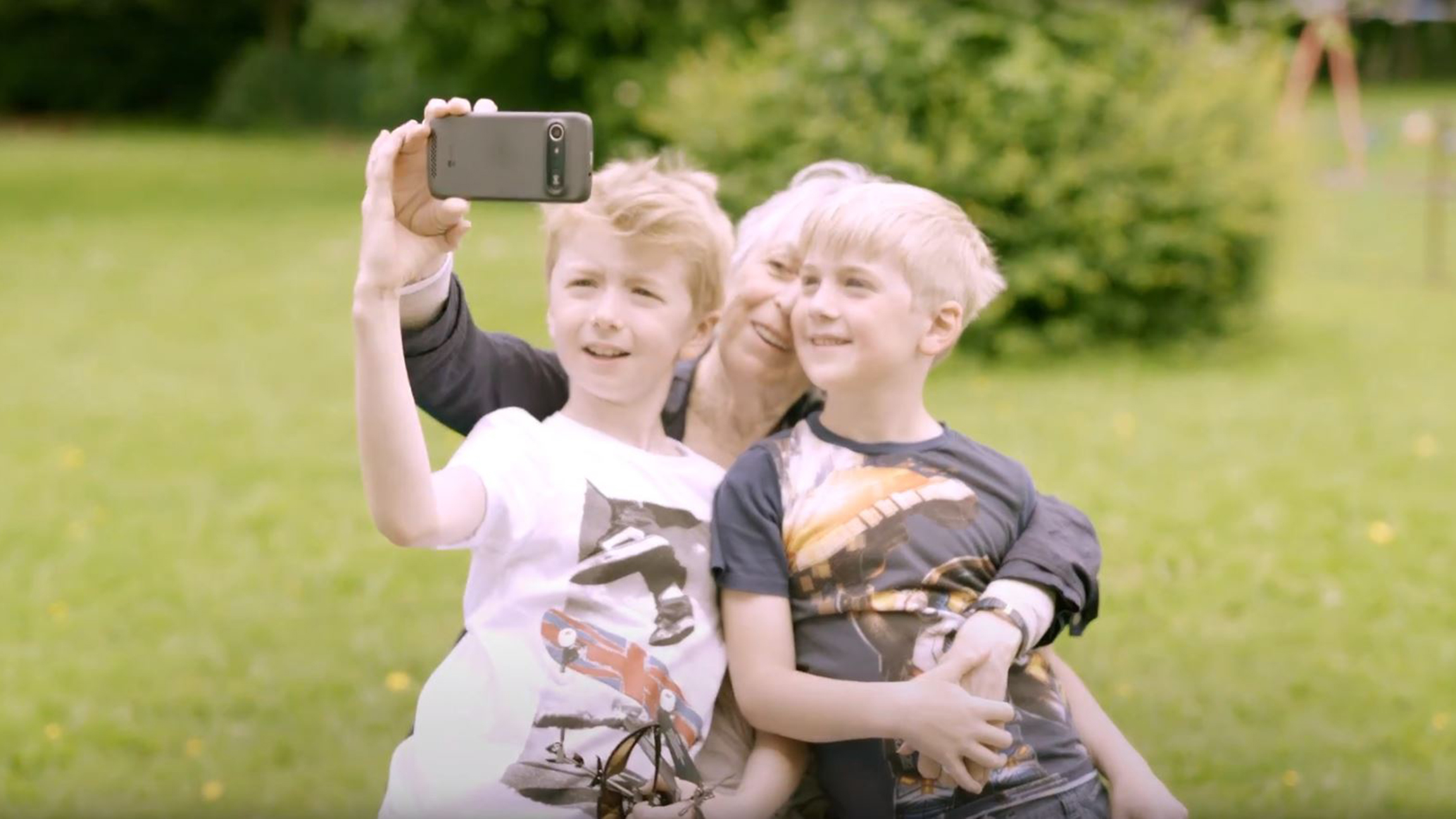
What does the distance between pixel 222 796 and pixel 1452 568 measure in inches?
165

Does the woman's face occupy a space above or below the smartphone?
below

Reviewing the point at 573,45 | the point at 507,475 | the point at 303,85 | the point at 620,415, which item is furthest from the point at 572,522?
the point at 303,85

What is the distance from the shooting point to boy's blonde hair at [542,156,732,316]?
2385 millimetres

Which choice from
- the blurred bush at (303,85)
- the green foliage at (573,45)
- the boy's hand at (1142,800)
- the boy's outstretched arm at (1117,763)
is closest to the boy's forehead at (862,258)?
the boy's outstretched arm at (1117,763)

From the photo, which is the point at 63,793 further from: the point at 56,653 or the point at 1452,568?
the point at 1452,568

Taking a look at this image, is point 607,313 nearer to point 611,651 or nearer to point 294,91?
point 611,651

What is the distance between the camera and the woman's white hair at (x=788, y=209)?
271 cm

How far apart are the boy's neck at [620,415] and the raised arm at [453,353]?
0.44 ft

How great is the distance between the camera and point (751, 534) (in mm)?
2332

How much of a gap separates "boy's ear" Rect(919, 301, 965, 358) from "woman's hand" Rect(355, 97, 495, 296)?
665 mm

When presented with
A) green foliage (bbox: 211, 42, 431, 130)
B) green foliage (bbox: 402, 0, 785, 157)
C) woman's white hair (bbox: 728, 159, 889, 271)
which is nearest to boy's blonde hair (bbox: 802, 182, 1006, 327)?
woman's white hair (bbox: 728, 159, 889, 271)

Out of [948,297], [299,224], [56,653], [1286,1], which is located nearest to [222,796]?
[56,653]

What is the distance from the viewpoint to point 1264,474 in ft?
23.0

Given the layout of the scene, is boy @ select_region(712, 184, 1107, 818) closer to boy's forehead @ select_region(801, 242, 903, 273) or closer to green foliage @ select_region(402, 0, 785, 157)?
boy's forehead @ select_region(801, 242, 903, 273)
